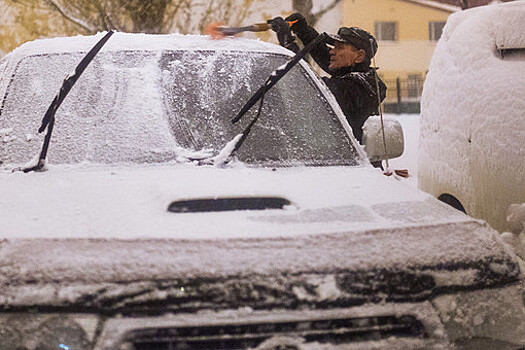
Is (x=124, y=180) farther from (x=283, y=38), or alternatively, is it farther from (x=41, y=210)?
(x=283, y=38)

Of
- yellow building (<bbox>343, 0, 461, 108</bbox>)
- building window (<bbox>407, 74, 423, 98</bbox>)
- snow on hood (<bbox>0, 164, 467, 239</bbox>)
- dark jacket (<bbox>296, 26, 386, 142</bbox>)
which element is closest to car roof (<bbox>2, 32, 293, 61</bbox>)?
snow on hood (<bbox>0, 164, 467, 239</bbox>)

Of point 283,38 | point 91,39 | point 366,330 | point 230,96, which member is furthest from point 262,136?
point 283,38

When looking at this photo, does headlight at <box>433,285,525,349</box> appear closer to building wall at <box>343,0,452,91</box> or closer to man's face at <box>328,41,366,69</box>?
man's face at <box>328,41,366,69</box>

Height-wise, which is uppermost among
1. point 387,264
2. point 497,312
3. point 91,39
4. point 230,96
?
point 91,39

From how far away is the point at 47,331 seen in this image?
1910 millimetres

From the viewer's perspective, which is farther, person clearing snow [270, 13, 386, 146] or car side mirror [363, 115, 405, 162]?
person clearing snow [270, 13, 386, 146]

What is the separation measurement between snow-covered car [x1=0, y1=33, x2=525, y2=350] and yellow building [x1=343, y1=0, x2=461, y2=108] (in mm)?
34905

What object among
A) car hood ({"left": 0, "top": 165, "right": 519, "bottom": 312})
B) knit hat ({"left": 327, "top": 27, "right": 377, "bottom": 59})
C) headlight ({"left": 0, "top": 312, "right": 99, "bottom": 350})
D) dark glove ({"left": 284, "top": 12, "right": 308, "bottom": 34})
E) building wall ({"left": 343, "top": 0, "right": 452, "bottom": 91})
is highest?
dark glove ({"left": 284, "top": 12, "right": 308, "bottom": 34})

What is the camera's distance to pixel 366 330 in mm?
2021

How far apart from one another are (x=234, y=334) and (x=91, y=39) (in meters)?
2.05

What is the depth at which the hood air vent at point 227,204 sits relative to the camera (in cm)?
235

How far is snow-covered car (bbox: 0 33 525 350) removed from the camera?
1.93 m

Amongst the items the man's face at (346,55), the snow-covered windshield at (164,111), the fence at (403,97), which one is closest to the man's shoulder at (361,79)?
the man's face at (346,55)

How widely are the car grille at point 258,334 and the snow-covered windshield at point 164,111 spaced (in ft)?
3.52
